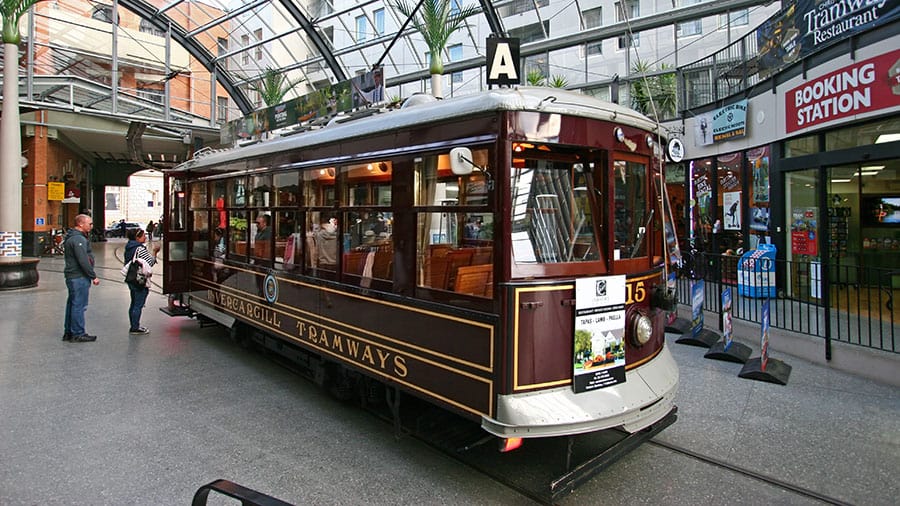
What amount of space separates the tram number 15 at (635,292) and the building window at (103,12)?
2573cm

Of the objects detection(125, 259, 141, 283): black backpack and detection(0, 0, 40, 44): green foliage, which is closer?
detection(125, 259, 141, 283): black backpack

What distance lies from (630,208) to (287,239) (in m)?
3.52

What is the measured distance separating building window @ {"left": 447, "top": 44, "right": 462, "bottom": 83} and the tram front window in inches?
720

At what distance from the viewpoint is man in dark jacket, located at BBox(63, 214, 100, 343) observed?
306 inches

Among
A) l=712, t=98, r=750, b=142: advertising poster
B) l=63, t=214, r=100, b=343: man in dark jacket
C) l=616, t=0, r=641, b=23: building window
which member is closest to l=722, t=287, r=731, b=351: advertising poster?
l=712, t=98, r=750, b=142: advertising poster

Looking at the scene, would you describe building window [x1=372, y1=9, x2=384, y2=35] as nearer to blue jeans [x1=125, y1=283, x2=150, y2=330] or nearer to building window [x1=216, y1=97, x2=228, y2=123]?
building window [x1=216, y1=97, x2=228, y2=123]

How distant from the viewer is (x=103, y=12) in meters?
24.2

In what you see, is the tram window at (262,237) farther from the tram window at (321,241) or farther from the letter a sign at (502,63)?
the letter a sign at (502,63)

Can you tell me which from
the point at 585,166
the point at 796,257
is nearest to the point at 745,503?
the point at 585,166

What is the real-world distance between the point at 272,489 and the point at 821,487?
3752mm

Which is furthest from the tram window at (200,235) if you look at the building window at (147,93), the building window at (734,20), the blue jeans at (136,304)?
the building window at (147,93)

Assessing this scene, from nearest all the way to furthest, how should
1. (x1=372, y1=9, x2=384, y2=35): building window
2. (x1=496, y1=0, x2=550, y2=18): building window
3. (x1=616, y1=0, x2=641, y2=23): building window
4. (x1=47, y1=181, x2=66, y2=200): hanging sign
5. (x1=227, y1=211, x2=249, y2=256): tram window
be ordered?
(x1=227, y1=211, x2=249, y2=256): tram window → (x1=616, y1=0, x2=641, y2=23): building window → (x1=372, y1=9, x2=384, y2=35): building window → (x1=47, y1=181, x2=66, y2=200): hanging sign → (x1=496, y1=0, x2=550, y2=18): building window

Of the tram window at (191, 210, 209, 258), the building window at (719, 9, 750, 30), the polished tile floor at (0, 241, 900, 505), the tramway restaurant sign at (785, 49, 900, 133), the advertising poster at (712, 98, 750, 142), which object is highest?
the building window at (719, 9, 750, 30)

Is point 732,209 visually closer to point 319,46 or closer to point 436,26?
point 436,26
